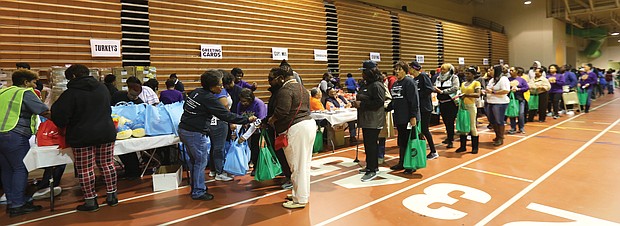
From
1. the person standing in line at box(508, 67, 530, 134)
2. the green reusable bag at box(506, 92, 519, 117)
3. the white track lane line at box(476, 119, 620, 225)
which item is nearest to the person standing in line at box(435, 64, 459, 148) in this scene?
the white track lane line at box(476, 119, 620, 225)

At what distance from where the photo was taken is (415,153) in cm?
445

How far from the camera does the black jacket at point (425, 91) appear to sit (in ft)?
16.8

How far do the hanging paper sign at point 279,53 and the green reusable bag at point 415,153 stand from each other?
4718mm

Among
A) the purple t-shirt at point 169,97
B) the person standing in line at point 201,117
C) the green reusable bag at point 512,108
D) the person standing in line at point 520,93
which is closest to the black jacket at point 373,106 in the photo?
the person standing in line at point 201,117

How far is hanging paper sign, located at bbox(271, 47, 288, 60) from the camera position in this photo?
27.4 ft

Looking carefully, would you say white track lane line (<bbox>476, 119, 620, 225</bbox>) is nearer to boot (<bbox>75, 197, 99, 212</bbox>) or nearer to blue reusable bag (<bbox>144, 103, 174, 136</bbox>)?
blue reusable bag (<bbox>144, 103, 174, 136</bbox>)

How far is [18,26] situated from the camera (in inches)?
207

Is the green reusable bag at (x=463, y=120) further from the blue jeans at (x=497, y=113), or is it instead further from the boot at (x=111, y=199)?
the boot at (x=111, y=199)

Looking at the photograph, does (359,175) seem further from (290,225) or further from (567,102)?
(567,102)

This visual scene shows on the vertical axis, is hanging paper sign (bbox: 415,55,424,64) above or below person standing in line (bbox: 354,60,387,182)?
above

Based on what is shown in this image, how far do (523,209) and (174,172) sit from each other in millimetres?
3950

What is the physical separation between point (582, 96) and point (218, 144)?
11445 mm

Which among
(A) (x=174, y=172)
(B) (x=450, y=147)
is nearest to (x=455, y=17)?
(B) (x=450, y=147)

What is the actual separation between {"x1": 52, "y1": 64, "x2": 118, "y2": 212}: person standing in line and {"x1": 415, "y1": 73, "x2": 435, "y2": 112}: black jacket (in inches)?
157
